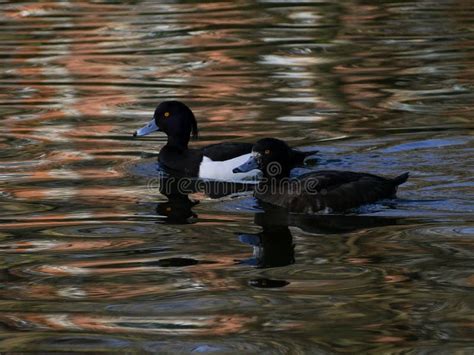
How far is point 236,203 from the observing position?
11234 millimetres

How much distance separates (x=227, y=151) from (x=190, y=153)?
0.84 meters

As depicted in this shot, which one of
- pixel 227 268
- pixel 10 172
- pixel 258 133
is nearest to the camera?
pixel 227 268

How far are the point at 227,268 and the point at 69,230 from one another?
1.81m

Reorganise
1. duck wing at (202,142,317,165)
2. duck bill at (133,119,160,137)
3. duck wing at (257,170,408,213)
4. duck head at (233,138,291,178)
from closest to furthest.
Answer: duck wing at (257,170,408,213), duck head at (233,138,291,178), duck wing at (202,142,317,165), duck bill at (133,119,160,137)

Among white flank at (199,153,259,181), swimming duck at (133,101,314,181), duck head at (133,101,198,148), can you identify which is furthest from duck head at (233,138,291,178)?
duck head at (133,101,198,148)

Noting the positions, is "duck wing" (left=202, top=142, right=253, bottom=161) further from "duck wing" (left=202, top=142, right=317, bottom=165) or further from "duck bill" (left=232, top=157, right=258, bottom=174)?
"duck bill" (left=232, top=157, right=258, bottom=174)

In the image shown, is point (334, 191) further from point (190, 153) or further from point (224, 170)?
point (190, 153)

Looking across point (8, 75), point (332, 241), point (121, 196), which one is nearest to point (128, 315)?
point (332, 241)

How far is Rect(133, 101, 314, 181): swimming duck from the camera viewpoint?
12398 mm

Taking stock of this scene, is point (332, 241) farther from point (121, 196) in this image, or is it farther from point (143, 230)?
point (121, 196)

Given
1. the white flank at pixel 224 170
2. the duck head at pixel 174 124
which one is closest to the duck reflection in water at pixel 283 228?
the white flank at pixel 224 170

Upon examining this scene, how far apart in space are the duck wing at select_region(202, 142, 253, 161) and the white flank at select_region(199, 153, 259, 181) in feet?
0.13

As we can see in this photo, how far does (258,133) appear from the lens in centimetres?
1412

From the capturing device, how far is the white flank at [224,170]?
12367mm
